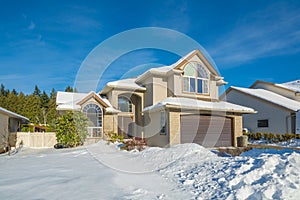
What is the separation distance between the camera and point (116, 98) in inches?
829

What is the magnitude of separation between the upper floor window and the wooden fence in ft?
41.6

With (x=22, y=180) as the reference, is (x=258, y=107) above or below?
above

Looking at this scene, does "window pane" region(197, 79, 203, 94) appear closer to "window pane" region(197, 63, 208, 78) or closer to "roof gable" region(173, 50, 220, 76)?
"window pane" region(197, 63, 208, 78)

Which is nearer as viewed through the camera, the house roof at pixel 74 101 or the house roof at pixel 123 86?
the house roof at pixel 74 101

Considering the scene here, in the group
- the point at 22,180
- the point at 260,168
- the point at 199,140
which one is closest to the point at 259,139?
the point at 199,140

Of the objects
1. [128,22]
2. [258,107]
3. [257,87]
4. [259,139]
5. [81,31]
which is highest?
[128,22]

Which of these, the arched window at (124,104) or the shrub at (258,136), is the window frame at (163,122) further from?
the shrub at (258,136)

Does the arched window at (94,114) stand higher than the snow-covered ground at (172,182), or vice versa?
the arched window at (94,114)

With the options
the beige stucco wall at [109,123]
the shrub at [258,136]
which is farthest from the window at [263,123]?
the beige stucco wall at [109,123]

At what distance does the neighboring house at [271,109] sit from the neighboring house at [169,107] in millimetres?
4072

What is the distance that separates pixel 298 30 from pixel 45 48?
2085 centimetres

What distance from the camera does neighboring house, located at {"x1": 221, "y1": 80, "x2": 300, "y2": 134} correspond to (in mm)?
20891

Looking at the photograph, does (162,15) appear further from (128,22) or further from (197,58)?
(197,58)

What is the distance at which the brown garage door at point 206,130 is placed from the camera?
50.8 feet
